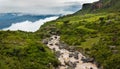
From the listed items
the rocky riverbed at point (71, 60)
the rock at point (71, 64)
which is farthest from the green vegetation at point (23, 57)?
the rock at point (71, 64)

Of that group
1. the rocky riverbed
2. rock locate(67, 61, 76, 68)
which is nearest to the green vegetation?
the rocky riverbed

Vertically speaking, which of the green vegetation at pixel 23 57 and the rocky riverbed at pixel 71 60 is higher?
the green vegetation at pixel 23 57

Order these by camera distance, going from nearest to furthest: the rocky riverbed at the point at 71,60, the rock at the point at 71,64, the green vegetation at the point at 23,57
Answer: the green vegetation at the point at 23,57
the rocky riverbed at the point at 71,60
the rock at the point at 71,64

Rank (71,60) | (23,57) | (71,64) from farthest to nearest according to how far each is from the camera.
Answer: (71,60) < (71,64) < (23,57)

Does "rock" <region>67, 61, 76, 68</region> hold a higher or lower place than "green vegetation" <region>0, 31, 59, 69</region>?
lower

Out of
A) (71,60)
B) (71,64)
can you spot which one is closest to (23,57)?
(71,64)

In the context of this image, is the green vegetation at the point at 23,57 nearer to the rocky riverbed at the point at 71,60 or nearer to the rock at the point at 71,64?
the rocky riverbed at the point at 71,60

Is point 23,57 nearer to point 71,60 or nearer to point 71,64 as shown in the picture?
point 71,64

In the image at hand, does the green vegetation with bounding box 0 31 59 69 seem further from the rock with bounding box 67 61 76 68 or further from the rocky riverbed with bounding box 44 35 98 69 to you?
the rock with bounding box 67 61 76 68

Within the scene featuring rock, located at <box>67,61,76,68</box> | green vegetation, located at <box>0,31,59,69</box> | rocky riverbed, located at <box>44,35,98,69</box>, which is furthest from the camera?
rock, located at <box>67,61,76,68</box>

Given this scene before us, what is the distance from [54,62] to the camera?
13325 centimetres

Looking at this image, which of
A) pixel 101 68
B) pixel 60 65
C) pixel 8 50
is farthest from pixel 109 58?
pixel 8 50

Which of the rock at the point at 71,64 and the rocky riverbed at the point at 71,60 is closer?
the rocky riverbed at the point at 71,60

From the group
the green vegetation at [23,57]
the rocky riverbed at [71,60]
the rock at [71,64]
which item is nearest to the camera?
the green vegetation at [23,57]
